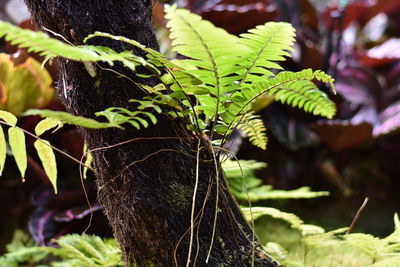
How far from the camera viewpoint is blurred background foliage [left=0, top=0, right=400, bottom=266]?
1.53m

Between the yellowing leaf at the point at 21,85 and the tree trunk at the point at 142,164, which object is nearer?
the tree trunk at the point at 142,164

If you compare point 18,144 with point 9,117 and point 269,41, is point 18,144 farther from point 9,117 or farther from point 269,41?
point 269,41

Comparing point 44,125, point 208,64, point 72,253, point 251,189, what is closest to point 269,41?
point 208,64

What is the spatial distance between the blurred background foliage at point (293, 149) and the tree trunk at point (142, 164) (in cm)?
54

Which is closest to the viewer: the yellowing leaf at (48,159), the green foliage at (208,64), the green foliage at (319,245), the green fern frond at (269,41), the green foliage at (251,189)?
the green foliage at (208,64)

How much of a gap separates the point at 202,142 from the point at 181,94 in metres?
0.11

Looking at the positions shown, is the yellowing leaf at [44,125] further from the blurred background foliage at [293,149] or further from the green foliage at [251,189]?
the blurred background foliage at [293,149]

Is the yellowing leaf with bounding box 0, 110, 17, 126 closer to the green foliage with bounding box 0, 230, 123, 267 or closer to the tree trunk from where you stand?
the tree trunk

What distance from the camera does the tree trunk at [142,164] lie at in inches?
28.1

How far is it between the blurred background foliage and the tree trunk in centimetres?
54

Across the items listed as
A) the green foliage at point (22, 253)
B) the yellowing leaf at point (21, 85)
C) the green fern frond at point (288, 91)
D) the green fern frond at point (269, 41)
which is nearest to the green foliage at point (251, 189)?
the green fern frond at point (288, 91)

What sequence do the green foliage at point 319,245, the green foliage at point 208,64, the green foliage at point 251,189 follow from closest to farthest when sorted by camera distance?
the green foliage at point 208,64 < the green foliage at point 319,245 < the green foliage at point 251,189

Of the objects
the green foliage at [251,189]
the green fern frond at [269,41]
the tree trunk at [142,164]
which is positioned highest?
the green fern frond at [269,41]

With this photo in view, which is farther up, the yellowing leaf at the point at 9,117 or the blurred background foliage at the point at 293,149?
the yellowing leaf at the point at 9,117
